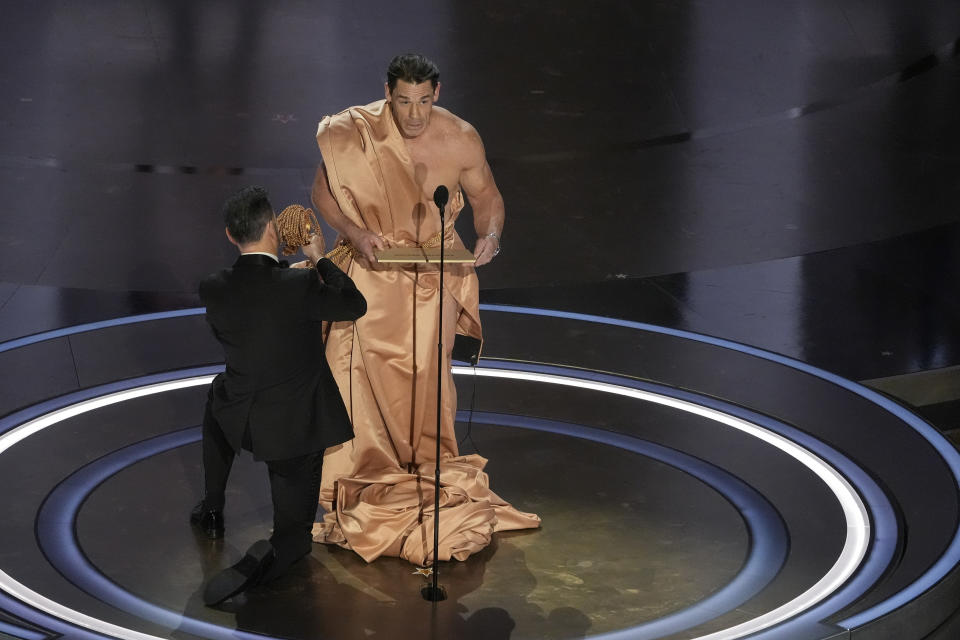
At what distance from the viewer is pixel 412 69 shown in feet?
15.3

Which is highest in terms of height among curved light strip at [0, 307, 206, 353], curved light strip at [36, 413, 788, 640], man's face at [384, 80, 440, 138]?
man's face at [384, 80, 440, 138]

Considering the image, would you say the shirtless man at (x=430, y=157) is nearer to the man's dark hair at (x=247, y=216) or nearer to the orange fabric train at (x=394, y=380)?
the orange fabric train at (x=394, y=380)

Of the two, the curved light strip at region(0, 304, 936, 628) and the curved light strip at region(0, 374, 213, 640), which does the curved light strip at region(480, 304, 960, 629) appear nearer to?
the curved light strip at region(0, 304, 936, 628)

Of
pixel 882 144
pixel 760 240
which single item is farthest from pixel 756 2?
pixel 760 240

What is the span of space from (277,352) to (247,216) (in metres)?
0.43

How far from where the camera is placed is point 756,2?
12.0m

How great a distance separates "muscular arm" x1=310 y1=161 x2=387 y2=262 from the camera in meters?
4.85

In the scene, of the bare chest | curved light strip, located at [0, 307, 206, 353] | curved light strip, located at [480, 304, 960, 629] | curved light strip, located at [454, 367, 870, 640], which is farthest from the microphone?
curved light strip, located at [0, 307, 206, 353]

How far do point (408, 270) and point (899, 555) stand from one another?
1.90 m

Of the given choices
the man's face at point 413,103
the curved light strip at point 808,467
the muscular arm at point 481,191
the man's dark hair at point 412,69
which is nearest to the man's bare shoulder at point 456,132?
the muscular arm at point 481,191

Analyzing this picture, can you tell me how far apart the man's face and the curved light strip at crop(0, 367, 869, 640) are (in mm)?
1750

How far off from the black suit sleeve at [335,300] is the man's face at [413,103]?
0.61 meters

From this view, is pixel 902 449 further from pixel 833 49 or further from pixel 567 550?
pixel 833 49

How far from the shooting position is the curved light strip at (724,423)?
14.1 feet
